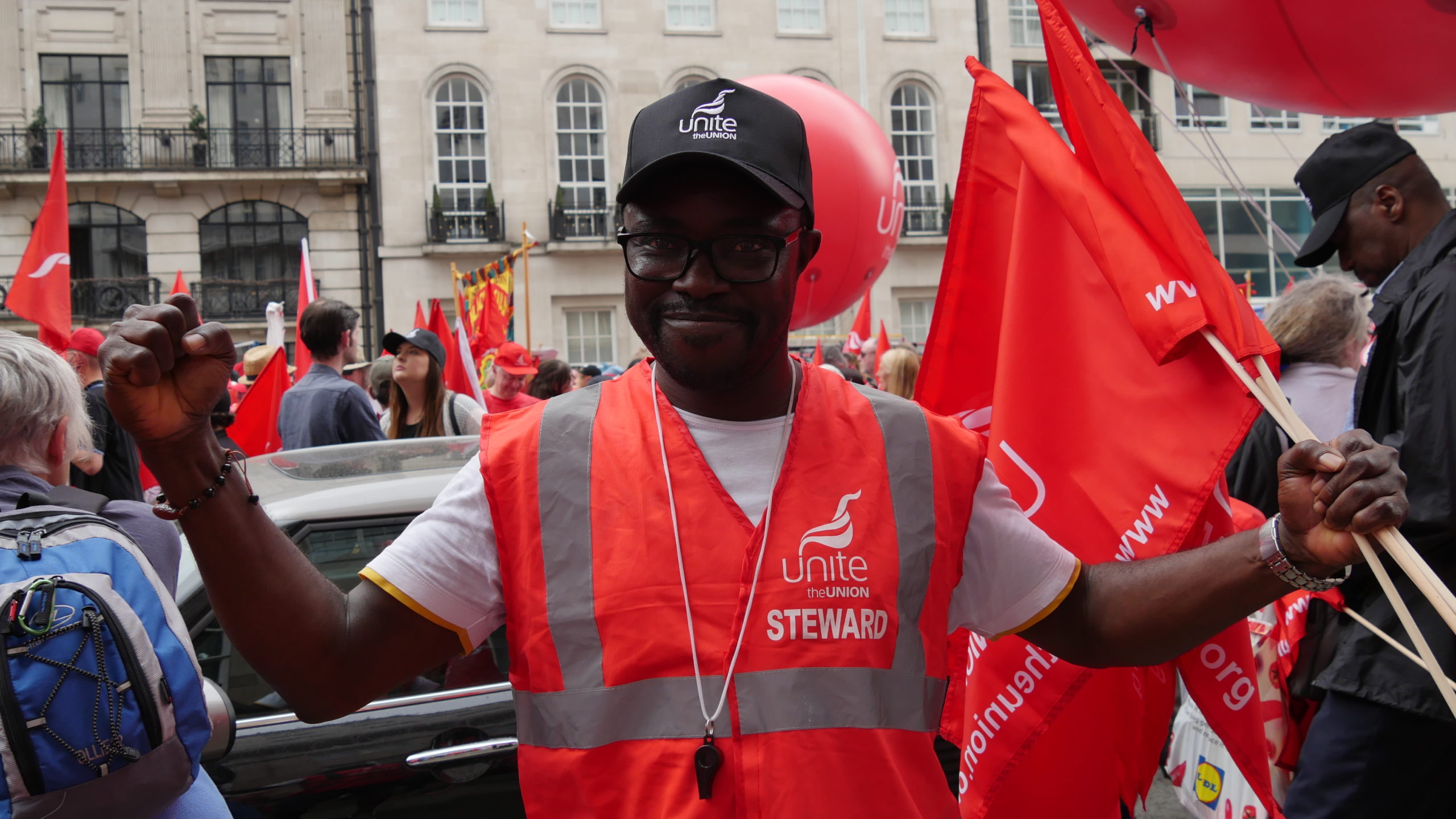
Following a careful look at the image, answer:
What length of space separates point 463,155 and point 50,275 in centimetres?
1957

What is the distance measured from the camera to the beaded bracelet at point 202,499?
1.40 metres

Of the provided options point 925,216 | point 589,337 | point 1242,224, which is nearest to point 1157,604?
point 589,337

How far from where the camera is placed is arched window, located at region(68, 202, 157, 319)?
24.1 metres

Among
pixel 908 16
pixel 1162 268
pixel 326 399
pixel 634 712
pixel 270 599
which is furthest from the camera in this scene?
pixel 908 16

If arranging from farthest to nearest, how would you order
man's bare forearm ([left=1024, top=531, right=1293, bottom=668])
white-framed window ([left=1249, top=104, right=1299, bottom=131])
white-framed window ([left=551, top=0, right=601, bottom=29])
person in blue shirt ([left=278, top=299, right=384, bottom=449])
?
white-framed window ([left=1249, top=104, right=1299, bottom=131])
white-framed window ([left=551, top=0, right=601, bottom=29])
person in blue shirt ([left=278, top=299, right=384, bottom=449])
man's bare forearm ([left=1024, top=531, right=1293, bottom=668])

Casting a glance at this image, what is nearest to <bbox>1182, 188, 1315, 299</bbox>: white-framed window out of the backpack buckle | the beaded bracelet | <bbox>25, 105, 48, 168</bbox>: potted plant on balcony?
<bbox>25, 105, 48, 168</bbox>: potted plant on balcony

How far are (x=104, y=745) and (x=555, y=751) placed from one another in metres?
0.88

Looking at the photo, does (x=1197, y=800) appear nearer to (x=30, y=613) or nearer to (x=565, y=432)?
(x=565, y=432)

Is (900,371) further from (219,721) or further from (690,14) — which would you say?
(690,14)

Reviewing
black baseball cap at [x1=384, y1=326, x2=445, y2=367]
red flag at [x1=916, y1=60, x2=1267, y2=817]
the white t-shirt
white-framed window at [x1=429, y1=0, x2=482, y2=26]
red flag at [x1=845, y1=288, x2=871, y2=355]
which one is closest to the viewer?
the white t-shirt

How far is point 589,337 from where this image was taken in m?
24.8

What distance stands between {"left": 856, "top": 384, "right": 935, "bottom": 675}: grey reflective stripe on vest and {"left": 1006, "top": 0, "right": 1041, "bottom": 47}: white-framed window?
27.7 meters

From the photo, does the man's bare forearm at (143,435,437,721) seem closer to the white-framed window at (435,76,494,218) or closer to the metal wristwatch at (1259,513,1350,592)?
the metal wristwatch at (1259,513,1350,592)

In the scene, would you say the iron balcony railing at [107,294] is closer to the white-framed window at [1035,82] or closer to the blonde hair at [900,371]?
the white-framed window at [1035,82]
